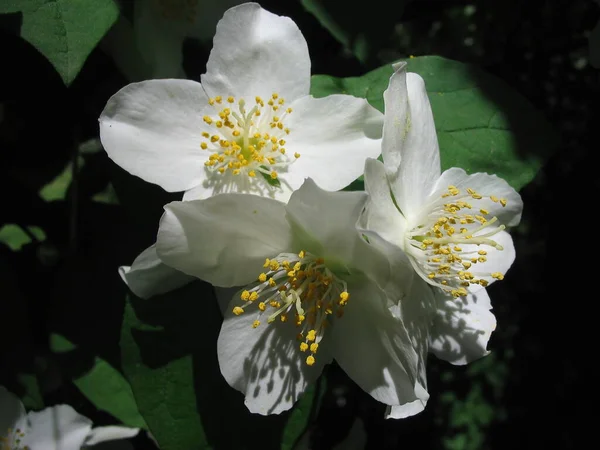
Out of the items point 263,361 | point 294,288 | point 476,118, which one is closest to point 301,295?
point 294,288

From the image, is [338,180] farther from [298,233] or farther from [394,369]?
[394,369]

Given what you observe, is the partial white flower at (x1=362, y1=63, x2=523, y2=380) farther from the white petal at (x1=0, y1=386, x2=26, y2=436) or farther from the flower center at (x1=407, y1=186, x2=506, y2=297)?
the white petal at (x1=0, y1=386, x2=26, y2=436)

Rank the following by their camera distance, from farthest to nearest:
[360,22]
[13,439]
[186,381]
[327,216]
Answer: [13,439] < [360,22] < [186,381] < [327,216]

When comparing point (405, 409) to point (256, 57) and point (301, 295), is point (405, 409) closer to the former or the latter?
point (301, 295)

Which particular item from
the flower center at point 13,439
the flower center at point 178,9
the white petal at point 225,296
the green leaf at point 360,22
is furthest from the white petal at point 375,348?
the flower center at point 13,439

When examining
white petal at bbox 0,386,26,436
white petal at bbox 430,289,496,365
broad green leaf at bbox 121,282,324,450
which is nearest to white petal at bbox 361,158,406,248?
white petal at bbox 430,289,496,365

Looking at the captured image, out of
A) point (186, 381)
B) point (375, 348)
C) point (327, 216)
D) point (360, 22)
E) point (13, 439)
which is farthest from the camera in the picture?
point (13, 439)

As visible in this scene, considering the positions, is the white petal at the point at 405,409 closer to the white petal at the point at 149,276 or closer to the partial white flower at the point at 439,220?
the partial white flower at the point at 439,220
